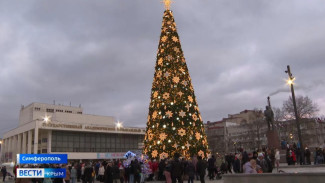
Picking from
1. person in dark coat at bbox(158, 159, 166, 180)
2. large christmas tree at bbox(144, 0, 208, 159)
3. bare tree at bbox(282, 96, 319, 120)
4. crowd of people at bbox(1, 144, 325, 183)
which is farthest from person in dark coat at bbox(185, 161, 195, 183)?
bare tree at bbox(282, 96, 319, 120)

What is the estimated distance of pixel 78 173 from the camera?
23297 mm

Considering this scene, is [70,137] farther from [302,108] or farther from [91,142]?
[302,108]

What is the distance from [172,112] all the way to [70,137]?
47865 millimetres

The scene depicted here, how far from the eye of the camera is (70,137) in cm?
6462

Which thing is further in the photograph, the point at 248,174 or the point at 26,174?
the point at 248,174

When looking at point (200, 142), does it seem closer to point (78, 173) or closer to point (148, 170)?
point (148, 170)

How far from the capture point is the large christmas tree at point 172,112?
21500 millimetres

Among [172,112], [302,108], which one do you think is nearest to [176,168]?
[172,112]

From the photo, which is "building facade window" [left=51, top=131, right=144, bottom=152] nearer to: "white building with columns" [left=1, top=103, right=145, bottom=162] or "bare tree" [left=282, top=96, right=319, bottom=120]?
"white building with columns" [left=1, top=103, right=145, bottom=162]

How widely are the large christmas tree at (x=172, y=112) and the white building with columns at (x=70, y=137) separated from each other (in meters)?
44.2

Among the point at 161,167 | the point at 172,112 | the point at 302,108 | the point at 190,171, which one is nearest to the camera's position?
the point at 190,171

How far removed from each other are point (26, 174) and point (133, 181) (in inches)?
352

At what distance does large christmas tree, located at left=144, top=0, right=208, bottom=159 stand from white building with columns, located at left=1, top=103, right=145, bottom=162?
44.2 meters

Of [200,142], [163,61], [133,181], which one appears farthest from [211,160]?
[163,61]
